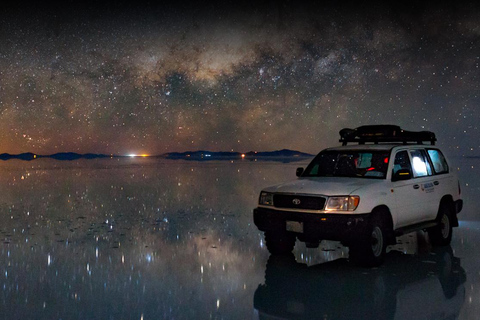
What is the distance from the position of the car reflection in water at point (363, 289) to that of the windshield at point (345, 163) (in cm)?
164

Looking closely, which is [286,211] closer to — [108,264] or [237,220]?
[108,264]

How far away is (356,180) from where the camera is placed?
9281 millimetres

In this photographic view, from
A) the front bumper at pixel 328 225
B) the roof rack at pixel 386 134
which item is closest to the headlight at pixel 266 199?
the front bumper at pixel 328 225

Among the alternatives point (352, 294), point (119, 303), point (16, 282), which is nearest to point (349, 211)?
point (352, 294)

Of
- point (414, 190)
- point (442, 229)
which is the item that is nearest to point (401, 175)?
point (414, 190)

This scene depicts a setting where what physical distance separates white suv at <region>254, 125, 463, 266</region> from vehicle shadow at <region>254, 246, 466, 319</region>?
465 millimetres

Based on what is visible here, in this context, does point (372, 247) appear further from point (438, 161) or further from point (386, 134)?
point (438, 161)

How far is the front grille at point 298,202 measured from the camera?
8609 millimetres

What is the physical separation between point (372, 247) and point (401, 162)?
2.45 metres

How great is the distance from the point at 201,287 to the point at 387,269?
9.87 feet

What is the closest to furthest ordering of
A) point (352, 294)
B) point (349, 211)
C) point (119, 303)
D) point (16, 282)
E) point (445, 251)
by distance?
point (119, 303)
point (352, 294)
point (16, 282)
point (349, 211)
point (445, 251)

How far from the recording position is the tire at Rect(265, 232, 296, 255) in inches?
376

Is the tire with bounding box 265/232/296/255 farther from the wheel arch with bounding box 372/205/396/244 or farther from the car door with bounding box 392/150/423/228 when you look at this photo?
the car door with bounding box 392/150/423/228

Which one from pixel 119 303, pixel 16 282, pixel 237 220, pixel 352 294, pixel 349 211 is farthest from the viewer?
pixel 237 220
